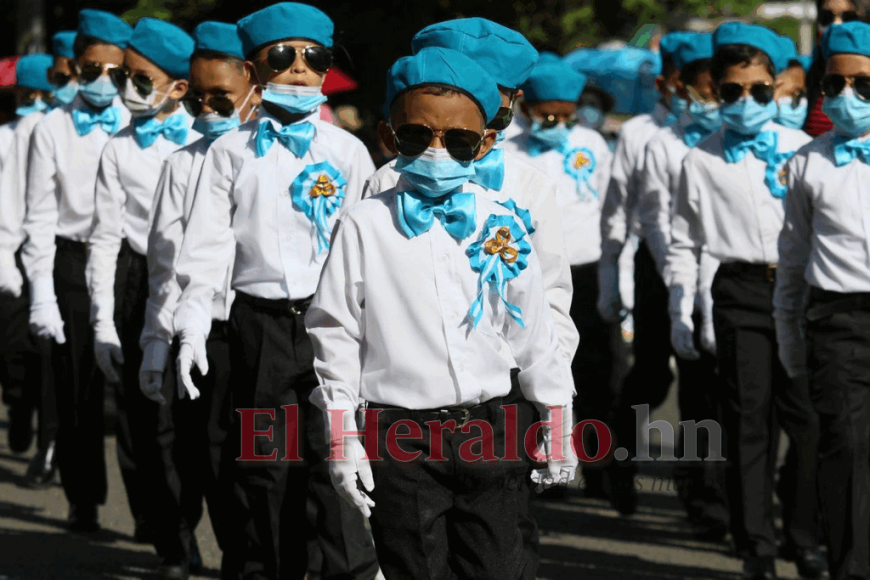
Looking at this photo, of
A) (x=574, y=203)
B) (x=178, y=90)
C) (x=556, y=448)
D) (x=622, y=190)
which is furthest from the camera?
(x=622, y=190)

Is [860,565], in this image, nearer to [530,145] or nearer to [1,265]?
[530,145]

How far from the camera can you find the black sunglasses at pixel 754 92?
842 centimetres

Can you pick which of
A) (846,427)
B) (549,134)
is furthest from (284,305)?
(549,134)

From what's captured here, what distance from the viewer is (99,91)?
9.20 meters

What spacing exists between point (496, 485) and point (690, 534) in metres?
4.41

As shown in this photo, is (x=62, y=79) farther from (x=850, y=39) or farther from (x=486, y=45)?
(x=850, y=39)

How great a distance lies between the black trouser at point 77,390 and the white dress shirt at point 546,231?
3.58 metres

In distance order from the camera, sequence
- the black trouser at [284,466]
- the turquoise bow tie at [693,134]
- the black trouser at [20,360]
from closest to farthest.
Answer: the black trouser at [284,466], the turquoise bow tie at [693,134], the black trouser at [20,360]

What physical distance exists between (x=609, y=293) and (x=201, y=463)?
3421 millimetres

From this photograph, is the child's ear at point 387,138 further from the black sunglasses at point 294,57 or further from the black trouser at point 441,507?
the black sunglasses at point 294,57

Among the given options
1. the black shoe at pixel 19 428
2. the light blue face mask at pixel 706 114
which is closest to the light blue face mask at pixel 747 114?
the light blue face mask at pixel 706 114

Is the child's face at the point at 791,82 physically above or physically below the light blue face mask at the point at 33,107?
below

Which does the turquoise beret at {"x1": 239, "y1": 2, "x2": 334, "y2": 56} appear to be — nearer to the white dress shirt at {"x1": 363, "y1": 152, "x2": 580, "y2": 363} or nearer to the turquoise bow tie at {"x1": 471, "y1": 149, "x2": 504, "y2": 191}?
the white dress shirt at {"x1": 363, "y1": 152, "x2": 580, "y2": 363}


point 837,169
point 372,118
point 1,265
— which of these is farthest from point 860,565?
point 372,118
